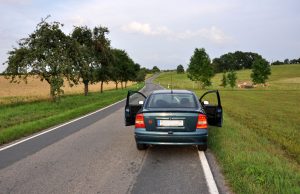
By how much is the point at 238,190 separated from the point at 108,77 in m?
40.8

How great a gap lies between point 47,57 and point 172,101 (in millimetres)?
17882

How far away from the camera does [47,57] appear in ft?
79.6

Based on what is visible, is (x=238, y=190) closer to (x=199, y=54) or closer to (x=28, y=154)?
(x=28, y=154)

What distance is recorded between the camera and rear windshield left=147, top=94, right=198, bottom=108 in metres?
8.20

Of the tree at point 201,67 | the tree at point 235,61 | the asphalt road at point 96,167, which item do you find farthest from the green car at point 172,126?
the tree at point 235,61

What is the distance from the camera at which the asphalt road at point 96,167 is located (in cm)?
536

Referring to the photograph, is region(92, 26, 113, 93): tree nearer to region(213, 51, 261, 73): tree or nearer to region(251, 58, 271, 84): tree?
region(251, 58, 271, 84): tree

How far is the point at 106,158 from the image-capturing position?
7434 mm

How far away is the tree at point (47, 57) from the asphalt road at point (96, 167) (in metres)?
14.6

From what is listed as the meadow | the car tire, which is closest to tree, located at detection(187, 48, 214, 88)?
the meadow

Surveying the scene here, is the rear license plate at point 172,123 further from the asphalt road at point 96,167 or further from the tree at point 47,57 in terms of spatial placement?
the tree at point 47,57

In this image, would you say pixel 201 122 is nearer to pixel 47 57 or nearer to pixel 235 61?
pixel 47 57

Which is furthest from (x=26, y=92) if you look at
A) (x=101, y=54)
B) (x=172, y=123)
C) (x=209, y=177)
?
(x=209, y=177)

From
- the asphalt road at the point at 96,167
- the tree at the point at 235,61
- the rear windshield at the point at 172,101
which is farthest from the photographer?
the tree at the point at 235,61
